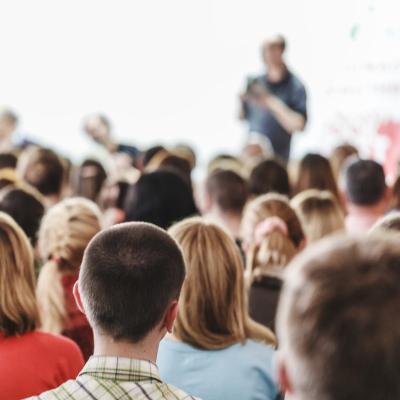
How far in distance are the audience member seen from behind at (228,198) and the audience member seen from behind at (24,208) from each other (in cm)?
97

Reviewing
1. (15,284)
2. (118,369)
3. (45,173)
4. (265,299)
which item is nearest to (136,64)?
(45,173)

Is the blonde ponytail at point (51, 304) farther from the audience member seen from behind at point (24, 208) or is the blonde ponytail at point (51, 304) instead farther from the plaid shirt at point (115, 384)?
the plaid shirt at point (115, 384)

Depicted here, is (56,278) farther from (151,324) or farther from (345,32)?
(345,32)

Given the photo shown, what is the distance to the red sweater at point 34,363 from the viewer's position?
7.17ft

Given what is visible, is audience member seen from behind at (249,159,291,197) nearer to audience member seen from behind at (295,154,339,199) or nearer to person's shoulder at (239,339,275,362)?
audience member seen from behind at (295,154,339,199)

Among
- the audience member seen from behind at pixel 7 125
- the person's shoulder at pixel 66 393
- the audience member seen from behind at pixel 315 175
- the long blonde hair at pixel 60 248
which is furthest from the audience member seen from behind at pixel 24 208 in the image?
the audience member seen from behind at pixel 7 125

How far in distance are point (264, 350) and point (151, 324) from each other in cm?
82

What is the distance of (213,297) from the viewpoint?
2.35 meters

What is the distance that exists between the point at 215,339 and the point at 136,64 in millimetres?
7066

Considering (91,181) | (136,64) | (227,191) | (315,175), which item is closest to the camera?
(227,191)

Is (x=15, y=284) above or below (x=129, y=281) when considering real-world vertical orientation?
below

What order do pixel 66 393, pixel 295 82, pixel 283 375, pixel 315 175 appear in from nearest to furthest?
pixel 283 375 < pixel 66 393 < pixel 315 175 < pixel 295 82

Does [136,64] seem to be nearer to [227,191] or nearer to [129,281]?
[227,191]

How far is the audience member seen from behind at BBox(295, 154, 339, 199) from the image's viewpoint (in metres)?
5.18
